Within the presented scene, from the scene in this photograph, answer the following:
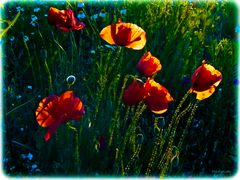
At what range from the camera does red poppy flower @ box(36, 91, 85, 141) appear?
1767 mm

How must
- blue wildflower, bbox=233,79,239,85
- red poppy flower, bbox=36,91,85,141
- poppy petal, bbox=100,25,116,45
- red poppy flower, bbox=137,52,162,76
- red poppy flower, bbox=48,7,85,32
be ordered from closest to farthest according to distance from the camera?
red poppy flower, bbox=36,91,85,141, red poppy flower, bbox=137,52,162,76, poppy petal, bbox=100,25,116,45, red poppy flower, bbox=48,7,85,32, blue wildflower, bbox=233,79,239,85

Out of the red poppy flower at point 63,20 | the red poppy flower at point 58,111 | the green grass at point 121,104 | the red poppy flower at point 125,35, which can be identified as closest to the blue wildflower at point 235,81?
the green grass at point 121,104

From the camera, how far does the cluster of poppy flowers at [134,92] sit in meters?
Answer: 1.77

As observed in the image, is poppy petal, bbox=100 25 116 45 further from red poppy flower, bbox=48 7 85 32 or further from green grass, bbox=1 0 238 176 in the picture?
red poppy flower, bbox=48 7 85 32

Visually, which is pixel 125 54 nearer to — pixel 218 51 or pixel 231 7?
pixel 218 51

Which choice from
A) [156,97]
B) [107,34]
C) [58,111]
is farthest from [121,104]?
[58,111]

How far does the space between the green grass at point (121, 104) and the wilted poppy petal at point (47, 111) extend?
150mm

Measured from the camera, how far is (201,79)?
1.93 m

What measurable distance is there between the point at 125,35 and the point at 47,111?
0.47m

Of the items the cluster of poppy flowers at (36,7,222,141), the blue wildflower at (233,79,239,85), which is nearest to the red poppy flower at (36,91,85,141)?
the cluster of poppy flowers at (36,7,222,141)

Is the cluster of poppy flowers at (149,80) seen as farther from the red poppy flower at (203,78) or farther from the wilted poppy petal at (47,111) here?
the wilted poppy petal at (47,111)

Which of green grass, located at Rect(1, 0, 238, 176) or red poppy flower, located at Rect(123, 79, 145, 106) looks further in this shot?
green grass, located at Rect(1, 0, 238, 176)

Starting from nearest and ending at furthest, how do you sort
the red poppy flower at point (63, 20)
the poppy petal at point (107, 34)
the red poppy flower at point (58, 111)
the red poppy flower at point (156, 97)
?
1. the red poppy flower at point (58, 111)
2. the red poppy flower at point (156, 97)
3. the poppy petal at point (107, 34)
4. the red poppy flower at point (63, 20)

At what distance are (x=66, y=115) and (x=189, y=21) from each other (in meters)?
1.33
